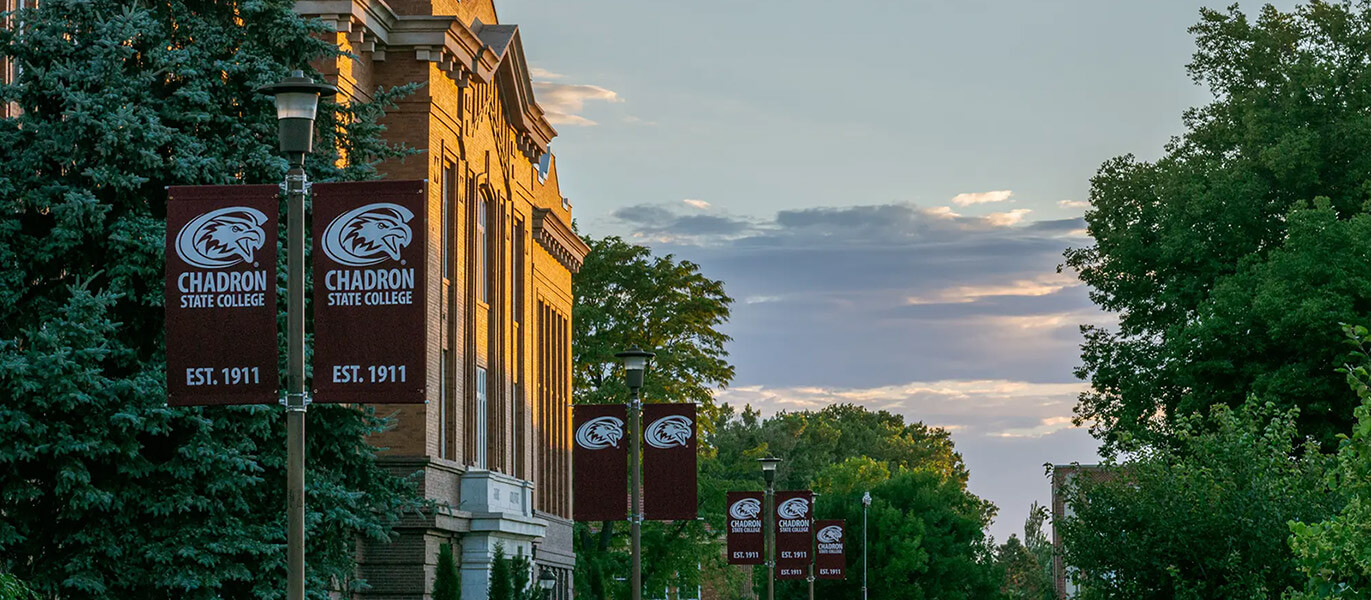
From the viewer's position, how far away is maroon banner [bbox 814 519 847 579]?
59.6m

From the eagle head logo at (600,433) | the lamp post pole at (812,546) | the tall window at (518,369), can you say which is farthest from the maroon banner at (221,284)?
the lamp post pole at (812,546)

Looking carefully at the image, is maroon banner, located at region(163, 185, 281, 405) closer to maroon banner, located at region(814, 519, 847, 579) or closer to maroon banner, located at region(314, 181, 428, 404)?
maroon banner, located at region(314, 181, 428, 404)

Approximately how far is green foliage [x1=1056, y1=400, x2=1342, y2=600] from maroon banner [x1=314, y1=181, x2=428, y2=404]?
14314mm

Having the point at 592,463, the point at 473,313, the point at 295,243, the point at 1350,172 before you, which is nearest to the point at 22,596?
the point at 295,243

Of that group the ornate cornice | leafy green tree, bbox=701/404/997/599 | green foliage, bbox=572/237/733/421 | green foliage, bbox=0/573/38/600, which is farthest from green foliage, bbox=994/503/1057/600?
green foliage, bbox=0/573/38/600

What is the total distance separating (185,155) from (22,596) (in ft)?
22.0

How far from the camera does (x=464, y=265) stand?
3912 centimetres

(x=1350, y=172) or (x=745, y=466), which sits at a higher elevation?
(x=1350, y=172)

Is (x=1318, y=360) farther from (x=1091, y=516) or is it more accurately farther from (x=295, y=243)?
(x=295, y=243)

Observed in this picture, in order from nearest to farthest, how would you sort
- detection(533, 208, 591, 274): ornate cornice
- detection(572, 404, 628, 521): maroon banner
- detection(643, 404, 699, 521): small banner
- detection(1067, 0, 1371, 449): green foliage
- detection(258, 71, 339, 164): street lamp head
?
detection(258, 71, 339, 164): street lamp head
detection(572, 404, 628, 521): maroon banner
detection(643, 404, 699, 521): small banner
detection(1067, 0, 1371, 449): green foliage
detection(533, 208, 591, 274): ornate cornice

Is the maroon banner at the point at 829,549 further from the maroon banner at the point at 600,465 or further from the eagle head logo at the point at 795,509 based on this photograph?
the maroon banner at the point at 600,465

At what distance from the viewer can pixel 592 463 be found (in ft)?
100

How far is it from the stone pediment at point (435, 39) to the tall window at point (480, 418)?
657 centimetres

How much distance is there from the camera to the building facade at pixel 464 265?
3472 cm
